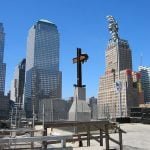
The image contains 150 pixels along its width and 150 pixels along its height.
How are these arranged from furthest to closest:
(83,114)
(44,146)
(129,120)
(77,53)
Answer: (129,120)
(77,53)
(83,114)
(44,146)

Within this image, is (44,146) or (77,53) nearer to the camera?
(44,146)

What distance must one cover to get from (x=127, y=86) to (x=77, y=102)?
530ft

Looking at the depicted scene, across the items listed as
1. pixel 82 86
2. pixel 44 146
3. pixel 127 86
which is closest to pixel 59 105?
pixel 82 86

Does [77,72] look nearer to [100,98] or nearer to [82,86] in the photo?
[82,86]

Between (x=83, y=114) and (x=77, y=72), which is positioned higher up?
(x=77, y=72)

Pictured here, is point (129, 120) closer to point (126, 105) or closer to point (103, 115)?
point (103, 115)

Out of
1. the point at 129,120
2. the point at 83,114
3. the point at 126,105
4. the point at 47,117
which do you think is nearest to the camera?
the point at 83,114

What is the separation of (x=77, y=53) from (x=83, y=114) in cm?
665

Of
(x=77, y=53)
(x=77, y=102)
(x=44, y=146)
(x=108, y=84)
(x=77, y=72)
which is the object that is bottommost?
(x=44, y=146)

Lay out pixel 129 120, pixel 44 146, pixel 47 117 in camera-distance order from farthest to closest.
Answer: pixel 129 120 < pixel 47 117 < pixel 44 146

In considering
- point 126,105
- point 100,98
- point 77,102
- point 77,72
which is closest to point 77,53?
point 77,72

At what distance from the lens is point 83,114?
30.3 metres

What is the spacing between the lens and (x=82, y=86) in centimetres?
3297

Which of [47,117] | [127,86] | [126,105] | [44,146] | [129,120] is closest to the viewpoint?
[44,146]
